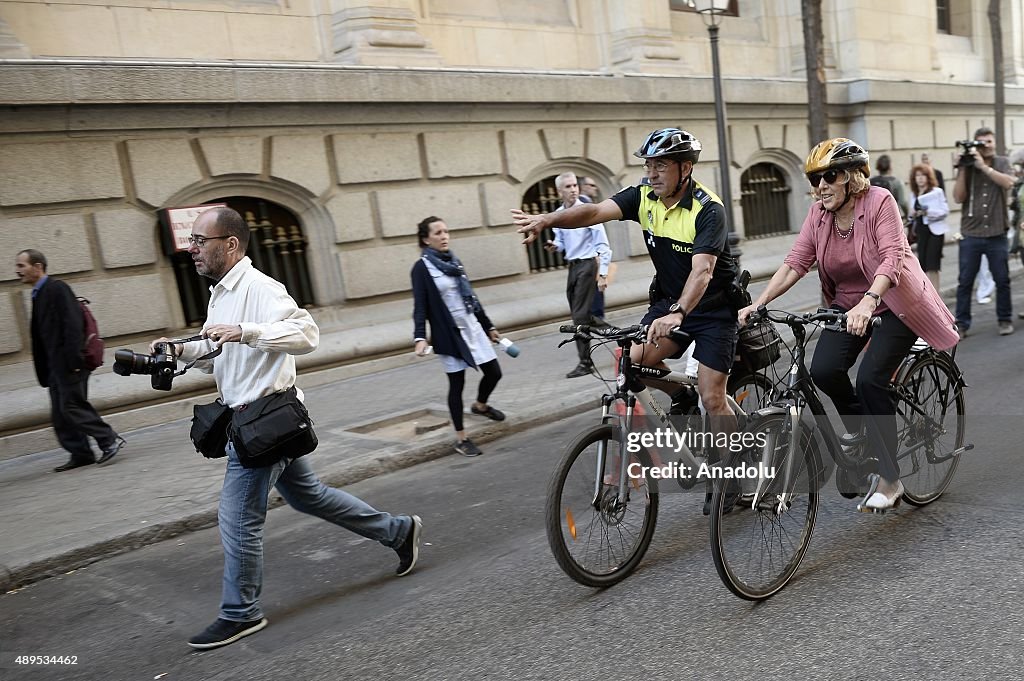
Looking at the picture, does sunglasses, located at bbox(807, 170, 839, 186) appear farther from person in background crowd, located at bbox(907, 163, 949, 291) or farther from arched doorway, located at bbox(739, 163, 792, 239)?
arched doorway, located at bbox(739, 163, 792, 239)

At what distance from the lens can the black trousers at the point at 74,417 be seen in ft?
23.1

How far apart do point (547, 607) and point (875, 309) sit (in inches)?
77.3

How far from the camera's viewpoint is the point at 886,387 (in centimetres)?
417

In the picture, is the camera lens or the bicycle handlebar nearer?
the camera lens

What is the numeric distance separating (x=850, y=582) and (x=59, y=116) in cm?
808

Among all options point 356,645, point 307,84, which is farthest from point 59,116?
point 356,645

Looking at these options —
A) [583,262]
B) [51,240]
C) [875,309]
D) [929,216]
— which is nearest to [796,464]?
[875,309]

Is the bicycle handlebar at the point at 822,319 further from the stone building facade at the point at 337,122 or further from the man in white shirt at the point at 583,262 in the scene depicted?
the stone building facade at the point at 337,122

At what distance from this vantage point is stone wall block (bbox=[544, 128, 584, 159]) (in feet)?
41.4

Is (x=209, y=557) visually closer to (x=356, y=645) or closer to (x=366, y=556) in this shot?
(x=366, y=556)

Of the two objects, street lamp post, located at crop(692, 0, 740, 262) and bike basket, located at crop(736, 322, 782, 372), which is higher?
street lamp post, located at crop(692, 0, 740, 262)

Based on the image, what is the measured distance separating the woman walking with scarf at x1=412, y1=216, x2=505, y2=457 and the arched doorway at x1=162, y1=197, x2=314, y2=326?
13.2ft

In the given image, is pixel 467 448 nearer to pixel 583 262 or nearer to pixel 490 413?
pixel 490 413

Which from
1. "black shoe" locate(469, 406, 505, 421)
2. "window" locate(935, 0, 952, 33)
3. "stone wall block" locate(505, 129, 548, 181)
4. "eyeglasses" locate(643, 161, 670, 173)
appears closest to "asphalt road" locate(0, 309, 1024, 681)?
"eyeglasses" locate(643, 161, 670, 173)
